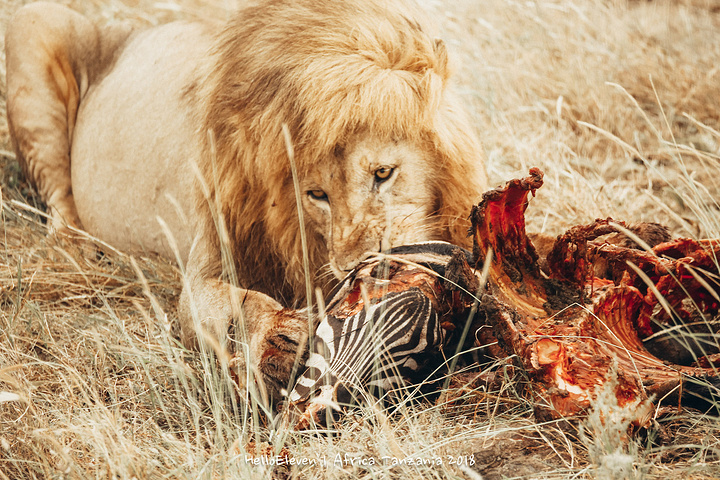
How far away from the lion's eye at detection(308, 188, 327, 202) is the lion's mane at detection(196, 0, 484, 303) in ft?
0.27

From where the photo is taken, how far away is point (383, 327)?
1599 mm

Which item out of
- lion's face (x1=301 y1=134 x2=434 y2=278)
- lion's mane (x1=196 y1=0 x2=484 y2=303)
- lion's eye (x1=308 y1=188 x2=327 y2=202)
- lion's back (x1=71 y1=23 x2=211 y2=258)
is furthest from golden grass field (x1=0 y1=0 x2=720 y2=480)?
lion's eye (x1=308 y1=188 x2=327 y2=202)

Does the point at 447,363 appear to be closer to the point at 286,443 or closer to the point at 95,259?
the point at 286,443

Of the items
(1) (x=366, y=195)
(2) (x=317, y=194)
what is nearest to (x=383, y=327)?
(1) (x=366, y=195)

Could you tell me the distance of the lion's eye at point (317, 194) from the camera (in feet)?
7.07

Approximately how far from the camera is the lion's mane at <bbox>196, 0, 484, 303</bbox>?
6.75ft

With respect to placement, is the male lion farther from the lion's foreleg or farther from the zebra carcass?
the zebra carcass

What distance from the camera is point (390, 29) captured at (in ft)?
7.11

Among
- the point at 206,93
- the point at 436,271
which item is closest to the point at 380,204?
the point at 436,271

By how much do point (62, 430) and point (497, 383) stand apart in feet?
3.50

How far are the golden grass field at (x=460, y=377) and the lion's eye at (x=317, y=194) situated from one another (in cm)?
59

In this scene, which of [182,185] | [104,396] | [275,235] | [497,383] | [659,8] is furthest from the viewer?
[659,8]

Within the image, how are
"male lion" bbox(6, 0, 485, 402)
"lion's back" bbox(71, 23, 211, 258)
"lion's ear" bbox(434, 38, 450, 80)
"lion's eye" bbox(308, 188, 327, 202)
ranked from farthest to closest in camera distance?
"lion's back" bbox(71, 23, 211, 258) < "lion's ear" bbox(434, 38, 450, 80) < "lion's eye" bbox(308, 188, 327, 202) < "male lion" bbox(6, 0, 485, 402)

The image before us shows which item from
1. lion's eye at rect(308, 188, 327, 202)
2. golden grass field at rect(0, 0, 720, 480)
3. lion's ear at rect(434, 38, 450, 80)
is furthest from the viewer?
lion's ear at rect(434, 38, 450, 80)
